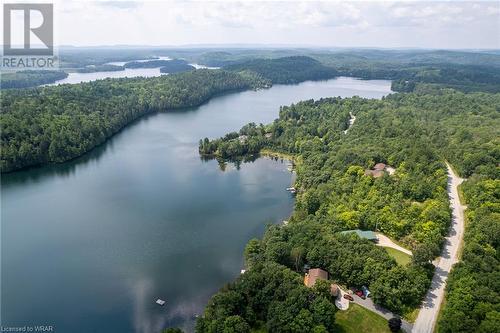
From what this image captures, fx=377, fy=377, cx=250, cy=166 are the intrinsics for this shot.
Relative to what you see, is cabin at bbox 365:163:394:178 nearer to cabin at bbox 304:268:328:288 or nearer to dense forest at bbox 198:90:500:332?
dense forest at bbox 198:90:500:332

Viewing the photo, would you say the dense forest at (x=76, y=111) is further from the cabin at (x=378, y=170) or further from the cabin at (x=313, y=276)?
the cabin at (x=313, y=276)

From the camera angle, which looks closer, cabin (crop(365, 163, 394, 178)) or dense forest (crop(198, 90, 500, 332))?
dense forest (crop(198, 90, 500, 332))

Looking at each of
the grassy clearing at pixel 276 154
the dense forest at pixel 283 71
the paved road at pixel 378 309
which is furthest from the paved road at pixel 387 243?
the dense forest at pixel 283 71

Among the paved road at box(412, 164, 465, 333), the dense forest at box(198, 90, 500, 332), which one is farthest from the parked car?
the paved road at box(412, 164, 465, 333)

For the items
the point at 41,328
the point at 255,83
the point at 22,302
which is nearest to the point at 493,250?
the point at 41,328

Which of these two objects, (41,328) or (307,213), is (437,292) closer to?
(307,213)

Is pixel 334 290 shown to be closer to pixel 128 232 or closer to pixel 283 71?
pixel 128 232
